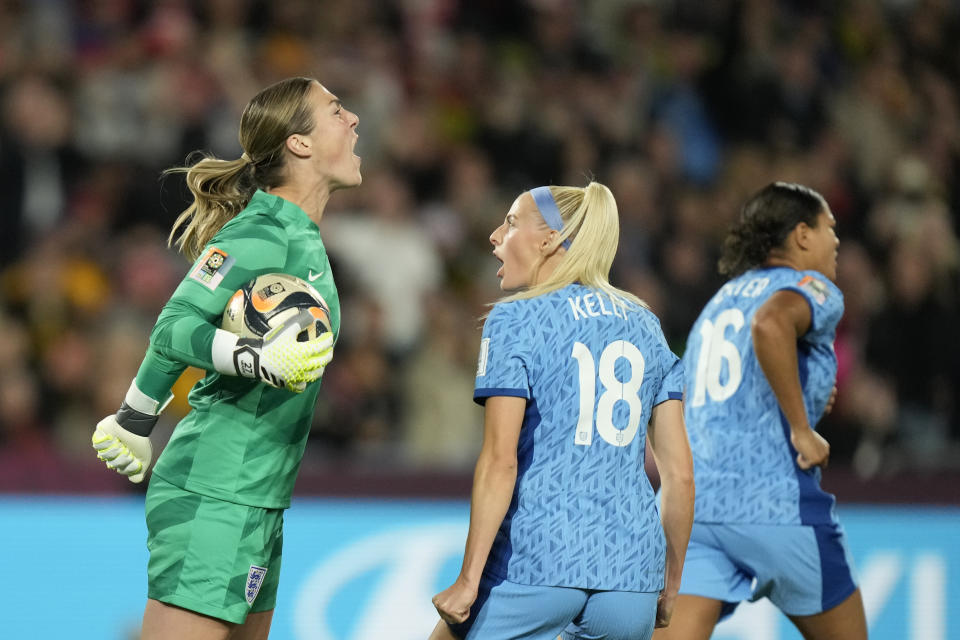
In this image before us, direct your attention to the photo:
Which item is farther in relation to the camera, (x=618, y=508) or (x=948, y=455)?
(x=948, y=455)

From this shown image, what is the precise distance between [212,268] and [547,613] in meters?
1.31

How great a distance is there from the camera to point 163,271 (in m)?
7.57

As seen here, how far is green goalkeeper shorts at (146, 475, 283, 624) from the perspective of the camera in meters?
3.38

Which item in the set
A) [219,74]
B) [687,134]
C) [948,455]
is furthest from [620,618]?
[687,134]

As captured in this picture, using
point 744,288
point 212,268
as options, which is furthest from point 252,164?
point 744,288

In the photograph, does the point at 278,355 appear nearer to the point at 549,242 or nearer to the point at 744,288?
the point at 549,242

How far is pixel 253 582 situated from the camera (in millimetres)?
3455

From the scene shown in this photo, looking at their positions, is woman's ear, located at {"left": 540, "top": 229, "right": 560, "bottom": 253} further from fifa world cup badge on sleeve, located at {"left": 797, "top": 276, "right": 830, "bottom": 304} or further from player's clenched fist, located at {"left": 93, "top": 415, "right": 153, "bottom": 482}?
player's clenched fist, located at {"left": 93, "top": 415, "right": 153, "bottom": 482}

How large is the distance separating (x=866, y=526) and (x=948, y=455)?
133 centimetres

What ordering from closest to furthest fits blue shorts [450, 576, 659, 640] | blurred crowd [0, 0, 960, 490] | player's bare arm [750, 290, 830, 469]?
blue shorts [450, 576, 659, 640]
player's bare arm [750, 290, 830, 469]
blurred crowd [0, 0, 960, 490]

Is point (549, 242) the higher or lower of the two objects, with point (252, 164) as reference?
lower

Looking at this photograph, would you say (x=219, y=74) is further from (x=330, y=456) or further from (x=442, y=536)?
(x=442, y=536)

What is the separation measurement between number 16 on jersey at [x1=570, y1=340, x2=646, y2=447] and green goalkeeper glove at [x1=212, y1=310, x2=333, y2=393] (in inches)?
27.4

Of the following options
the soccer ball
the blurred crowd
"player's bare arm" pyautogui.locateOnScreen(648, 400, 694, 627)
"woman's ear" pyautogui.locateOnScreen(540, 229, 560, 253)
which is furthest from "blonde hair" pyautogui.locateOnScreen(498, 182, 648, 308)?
the blurred crowd
